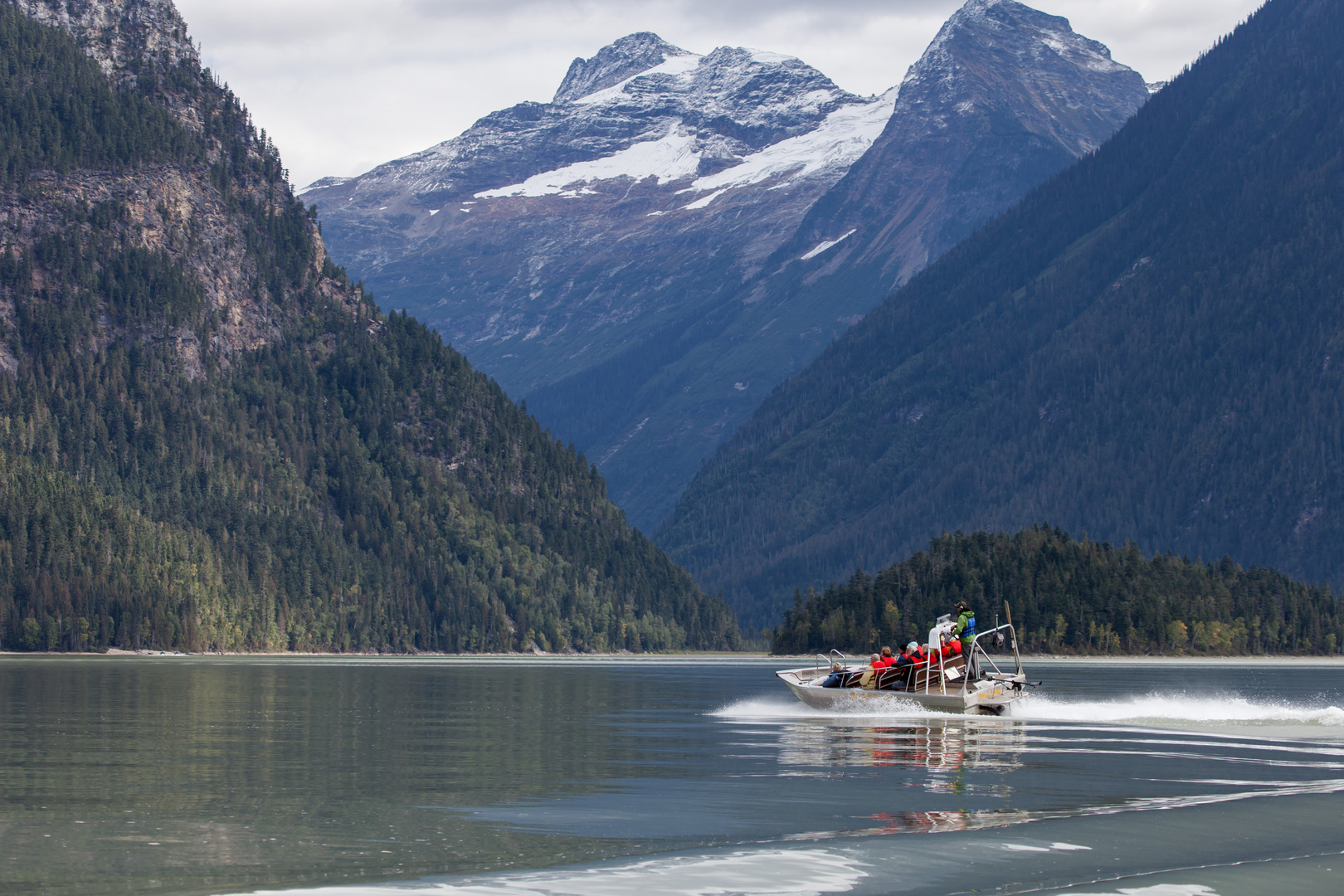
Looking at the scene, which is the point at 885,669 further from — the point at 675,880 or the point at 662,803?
the point at 675,880

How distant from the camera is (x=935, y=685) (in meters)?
98.8

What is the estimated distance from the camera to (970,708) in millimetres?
96375

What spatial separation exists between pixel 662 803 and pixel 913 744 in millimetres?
25066

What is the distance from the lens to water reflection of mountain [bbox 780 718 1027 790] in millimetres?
66625

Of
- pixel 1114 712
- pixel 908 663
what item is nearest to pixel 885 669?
pixel 908 663

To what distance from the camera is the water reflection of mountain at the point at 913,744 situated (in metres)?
66.6

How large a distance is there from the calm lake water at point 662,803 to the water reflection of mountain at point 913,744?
362 millimetres

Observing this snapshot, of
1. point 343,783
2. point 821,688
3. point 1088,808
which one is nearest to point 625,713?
point 821,688

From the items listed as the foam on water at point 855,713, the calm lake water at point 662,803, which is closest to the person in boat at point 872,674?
the foam on water at point 855,713

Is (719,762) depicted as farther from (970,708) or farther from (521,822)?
(970,708)

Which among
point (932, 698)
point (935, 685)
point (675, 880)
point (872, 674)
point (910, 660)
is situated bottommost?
point (675, 880)

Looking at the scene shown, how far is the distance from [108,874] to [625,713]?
6505 centimetres

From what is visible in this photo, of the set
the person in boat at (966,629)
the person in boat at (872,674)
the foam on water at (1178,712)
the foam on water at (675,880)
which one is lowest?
the foam on water at (675,880)

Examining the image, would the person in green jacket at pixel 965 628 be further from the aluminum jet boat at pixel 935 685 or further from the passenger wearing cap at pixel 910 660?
the passenger wearing cap at pixel 910 660
